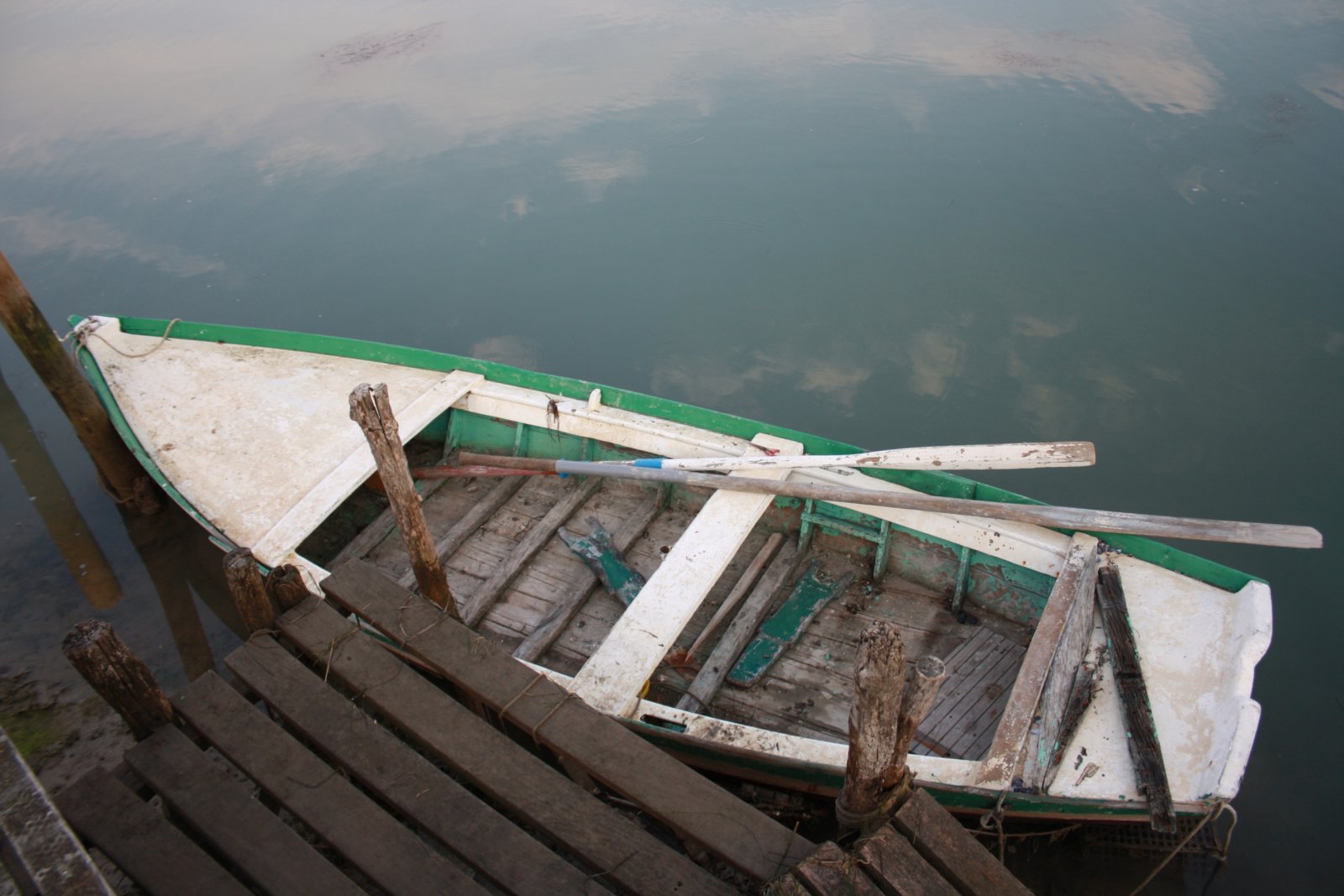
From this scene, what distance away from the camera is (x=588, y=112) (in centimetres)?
1235

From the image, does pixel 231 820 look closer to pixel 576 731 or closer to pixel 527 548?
pixel 576 731

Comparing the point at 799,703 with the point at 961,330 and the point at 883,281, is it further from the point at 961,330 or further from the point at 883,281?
the point at 883,281

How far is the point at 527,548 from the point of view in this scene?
5781mm

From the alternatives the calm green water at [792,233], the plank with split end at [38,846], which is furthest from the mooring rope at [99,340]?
the plank with split end at [38,846]

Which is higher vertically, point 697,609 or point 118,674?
point 118,674

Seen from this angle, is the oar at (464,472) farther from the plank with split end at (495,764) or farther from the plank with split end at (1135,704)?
the plank with split end at (1135,704)

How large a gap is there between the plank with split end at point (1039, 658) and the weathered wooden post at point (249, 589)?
10.9 ft

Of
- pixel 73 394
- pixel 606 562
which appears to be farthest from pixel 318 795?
pixel 73 394

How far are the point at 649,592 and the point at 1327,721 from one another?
426 centimetres

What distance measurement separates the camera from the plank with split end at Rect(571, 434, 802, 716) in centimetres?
437

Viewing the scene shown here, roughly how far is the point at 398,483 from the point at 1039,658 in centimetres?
327

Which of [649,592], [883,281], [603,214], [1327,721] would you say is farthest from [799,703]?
[603,214]

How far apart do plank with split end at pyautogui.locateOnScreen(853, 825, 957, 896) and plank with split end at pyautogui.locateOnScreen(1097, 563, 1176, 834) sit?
1352mm

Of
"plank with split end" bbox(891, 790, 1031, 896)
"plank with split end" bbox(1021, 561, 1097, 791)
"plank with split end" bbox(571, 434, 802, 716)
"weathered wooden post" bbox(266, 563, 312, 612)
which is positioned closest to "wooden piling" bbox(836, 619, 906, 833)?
"plank with split end" bbox(891, 790, 1031, 896)
